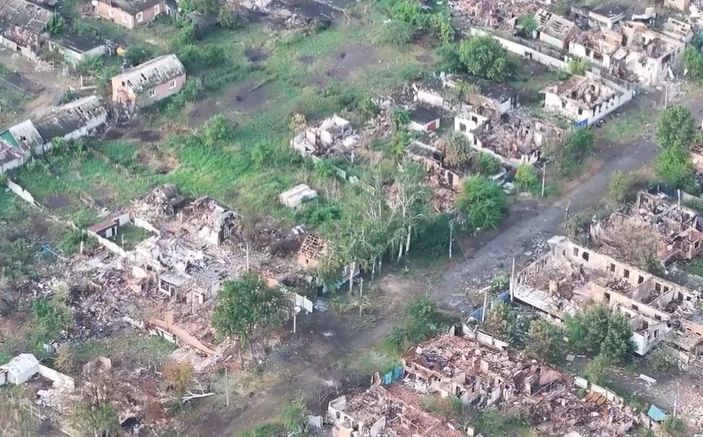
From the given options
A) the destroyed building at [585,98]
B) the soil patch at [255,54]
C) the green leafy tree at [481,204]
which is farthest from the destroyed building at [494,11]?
the green leafy tree at [481,204]

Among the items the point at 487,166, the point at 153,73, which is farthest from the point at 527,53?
the point at 153,73

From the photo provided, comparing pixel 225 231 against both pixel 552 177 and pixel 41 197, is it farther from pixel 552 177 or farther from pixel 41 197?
pixel 552 177

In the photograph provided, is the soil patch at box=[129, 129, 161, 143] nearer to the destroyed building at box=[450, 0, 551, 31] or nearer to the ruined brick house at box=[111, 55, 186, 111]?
the ruined brick house at box=[111, 55, 186, 111]

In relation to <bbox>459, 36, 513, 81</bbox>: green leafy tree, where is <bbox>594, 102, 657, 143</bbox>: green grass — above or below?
below

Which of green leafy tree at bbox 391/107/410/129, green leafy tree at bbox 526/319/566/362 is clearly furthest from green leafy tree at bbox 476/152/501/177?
green leafy tree at bbox 526/319/566/362

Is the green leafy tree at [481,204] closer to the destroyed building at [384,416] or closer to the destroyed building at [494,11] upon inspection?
the destroyed building at [384,416]

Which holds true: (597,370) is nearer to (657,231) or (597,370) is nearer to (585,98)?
(657,231)
